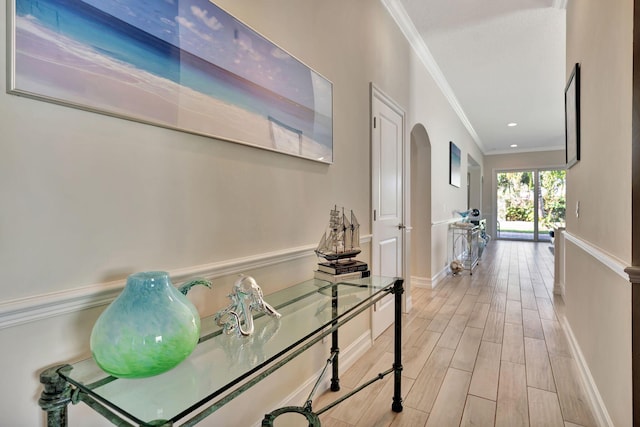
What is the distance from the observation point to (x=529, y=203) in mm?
9250

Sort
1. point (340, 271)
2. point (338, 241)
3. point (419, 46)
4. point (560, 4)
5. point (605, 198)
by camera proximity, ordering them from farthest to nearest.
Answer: point (419, 46), point (560, 4), point (338, 241), point (340, 271), point (605, 198)

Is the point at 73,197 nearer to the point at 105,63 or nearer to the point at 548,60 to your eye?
the point at 105,63

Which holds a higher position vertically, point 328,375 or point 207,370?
point 207,370

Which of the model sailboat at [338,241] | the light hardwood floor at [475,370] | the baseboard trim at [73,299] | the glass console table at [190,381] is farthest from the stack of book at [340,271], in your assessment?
the light hardwood floor at [475,370]

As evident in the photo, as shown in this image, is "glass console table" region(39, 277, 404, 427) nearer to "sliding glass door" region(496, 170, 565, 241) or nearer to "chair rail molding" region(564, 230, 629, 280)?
"chair rail molding" region(564, 230, 629, 280)

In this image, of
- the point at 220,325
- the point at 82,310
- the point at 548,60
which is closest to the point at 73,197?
the point at 82,310

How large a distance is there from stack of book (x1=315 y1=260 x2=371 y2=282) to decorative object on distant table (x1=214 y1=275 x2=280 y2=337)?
2.14ft

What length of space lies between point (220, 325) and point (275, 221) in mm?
602

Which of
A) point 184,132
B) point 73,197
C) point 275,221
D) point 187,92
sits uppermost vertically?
point 187,92

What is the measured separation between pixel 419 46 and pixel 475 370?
3278 millimetres

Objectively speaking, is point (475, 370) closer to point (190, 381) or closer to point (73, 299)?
point (190, 381)

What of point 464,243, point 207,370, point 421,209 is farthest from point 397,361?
point 464,243

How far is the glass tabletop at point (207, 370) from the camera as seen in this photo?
2.41 feet

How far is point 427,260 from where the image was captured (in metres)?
4.25
